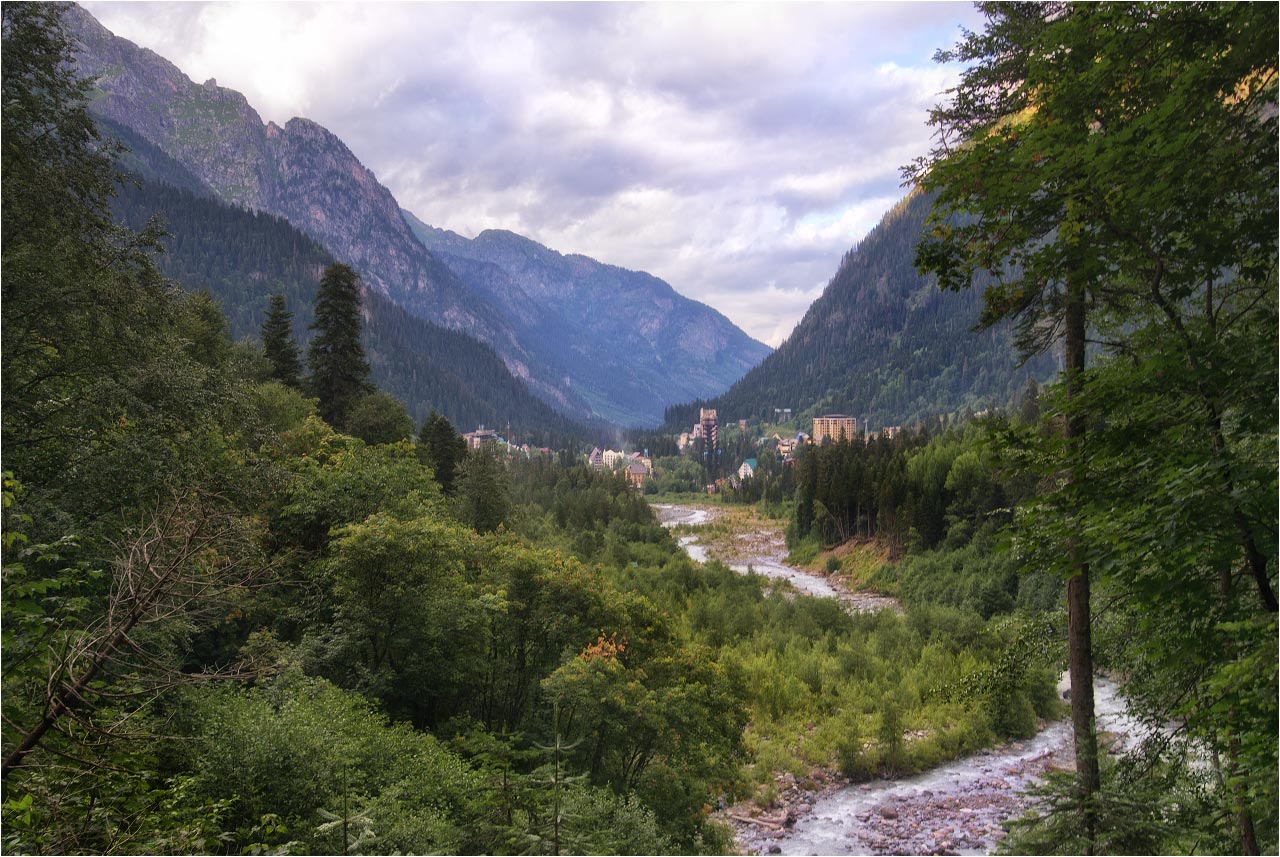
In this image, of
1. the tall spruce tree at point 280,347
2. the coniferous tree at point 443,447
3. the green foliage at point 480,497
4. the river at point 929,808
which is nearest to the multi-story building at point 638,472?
the coniferous tree at point 443,447

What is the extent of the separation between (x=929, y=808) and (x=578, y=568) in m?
11.3

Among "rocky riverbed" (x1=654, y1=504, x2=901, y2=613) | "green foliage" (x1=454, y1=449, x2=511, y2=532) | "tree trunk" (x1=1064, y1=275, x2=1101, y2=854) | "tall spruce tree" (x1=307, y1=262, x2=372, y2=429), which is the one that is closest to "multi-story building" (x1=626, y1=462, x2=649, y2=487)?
"rocky riverbed" (x1=654, y1=504, x2=901, y2=613)

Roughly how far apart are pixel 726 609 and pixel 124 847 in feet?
103

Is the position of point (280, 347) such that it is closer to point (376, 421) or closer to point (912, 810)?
point (376, 421)

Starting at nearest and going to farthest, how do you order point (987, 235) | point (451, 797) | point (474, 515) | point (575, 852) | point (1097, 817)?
point (987, 235)
point (1097, 817)
point (575, 852)
point (451, 797)
point (474, 515)

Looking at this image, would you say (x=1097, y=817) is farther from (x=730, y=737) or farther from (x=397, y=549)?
(x=397, y=549)

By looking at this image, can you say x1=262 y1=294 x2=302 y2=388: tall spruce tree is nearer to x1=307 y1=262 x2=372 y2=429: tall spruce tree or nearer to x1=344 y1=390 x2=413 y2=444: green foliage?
x1=307 y1=262 x2=372 y2=429: tall spruce tree

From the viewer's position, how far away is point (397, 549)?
1467 centimetres

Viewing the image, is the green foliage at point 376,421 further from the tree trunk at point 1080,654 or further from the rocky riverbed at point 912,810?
the tree trunk at point 1080,654

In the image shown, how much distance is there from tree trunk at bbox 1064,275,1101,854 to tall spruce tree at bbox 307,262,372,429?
34845 millimetres

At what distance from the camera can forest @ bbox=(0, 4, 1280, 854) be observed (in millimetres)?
5016

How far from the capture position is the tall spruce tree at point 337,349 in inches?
1465

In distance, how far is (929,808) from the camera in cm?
1806

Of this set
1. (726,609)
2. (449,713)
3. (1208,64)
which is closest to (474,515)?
(726,609)
